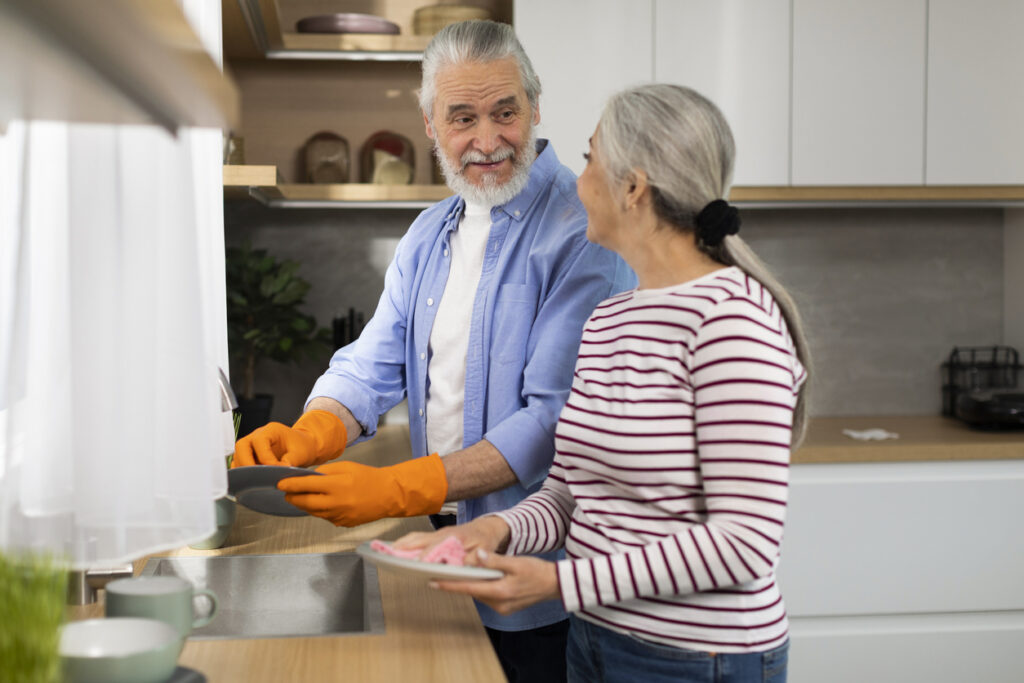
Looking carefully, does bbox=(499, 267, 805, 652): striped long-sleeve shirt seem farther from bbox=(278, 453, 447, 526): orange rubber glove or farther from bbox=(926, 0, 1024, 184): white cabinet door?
bbox=(926, 0, 1024, 184): white cabinet door

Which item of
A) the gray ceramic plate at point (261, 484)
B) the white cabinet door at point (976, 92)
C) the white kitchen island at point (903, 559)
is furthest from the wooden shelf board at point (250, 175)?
the white cabinet door at point (976, 92)

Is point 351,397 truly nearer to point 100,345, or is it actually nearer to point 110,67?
point 100,345

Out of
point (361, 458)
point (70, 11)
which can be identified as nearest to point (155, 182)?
point (70, 11)

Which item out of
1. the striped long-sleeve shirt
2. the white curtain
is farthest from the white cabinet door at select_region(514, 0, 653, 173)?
the white curtain

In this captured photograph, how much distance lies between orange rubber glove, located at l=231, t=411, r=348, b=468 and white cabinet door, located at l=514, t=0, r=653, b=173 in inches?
47.3

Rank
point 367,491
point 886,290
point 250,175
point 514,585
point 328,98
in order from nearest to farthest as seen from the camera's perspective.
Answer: point 514,585 → point 367,491 → point 250,175 → point 328,98 → point 886,290

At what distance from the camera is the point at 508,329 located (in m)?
1.43

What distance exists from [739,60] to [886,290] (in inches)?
36.7

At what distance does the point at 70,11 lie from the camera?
1.72 ft

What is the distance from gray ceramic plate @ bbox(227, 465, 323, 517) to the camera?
1.22 metres

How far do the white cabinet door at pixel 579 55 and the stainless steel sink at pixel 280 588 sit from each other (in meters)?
1.45

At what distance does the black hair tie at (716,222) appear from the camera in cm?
98

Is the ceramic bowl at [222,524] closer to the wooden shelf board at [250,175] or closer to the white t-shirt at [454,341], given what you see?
the white t-shirt at [454,341]

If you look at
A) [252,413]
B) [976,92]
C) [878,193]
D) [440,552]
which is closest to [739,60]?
[878,193]
